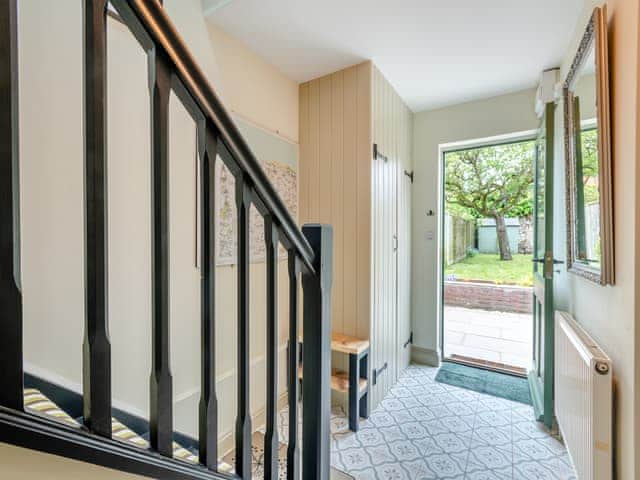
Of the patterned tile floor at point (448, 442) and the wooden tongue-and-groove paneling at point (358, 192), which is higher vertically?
the wooden tongue-and-groove paneling at point (358, 192)

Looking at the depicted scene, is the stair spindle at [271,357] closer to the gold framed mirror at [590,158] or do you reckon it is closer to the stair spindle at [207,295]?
the stair spindle at [207,295]

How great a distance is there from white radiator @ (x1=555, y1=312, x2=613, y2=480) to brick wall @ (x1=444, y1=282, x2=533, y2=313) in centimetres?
263

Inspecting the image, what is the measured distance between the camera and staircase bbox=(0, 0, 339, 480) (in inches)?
15.5

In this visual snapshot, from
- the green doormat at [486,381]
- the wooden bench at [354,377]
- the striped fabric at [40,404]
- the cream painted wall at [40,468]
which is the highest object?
Result: the cream painted wall at [40,468]

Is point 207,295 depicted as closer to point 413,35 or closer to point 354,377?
point 354,377

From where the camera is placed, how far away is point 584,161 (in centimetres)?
150

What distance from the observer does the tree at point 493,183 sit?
367cm

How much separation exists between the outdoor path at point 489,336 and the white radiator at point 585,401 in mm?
1546

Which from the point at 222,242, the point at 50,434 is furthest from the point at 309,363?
the point at 222,242

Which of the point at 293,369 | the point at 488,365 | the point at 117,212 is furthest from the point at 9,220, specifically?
the point at 488,365

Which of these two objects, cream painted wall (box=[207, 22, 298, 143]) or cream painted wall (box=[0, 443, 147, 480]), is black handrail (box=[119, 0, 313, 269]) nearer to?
cream painted wall (box=[0, 443, 147, 480])

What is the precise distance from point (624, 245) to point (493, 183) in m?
3.14

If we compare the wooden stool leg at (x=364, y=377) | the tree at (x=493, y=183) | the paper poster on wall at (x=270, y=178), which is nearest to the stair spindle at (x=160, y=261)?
the paper poster on wall at (x=270, y=178)

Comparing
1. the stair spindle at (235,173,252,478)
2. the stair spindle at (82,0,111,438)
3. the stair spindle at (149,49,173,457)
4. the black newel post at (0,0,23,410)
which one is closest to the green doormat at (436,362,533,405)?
the stair spindle at (235,173,252,478)
